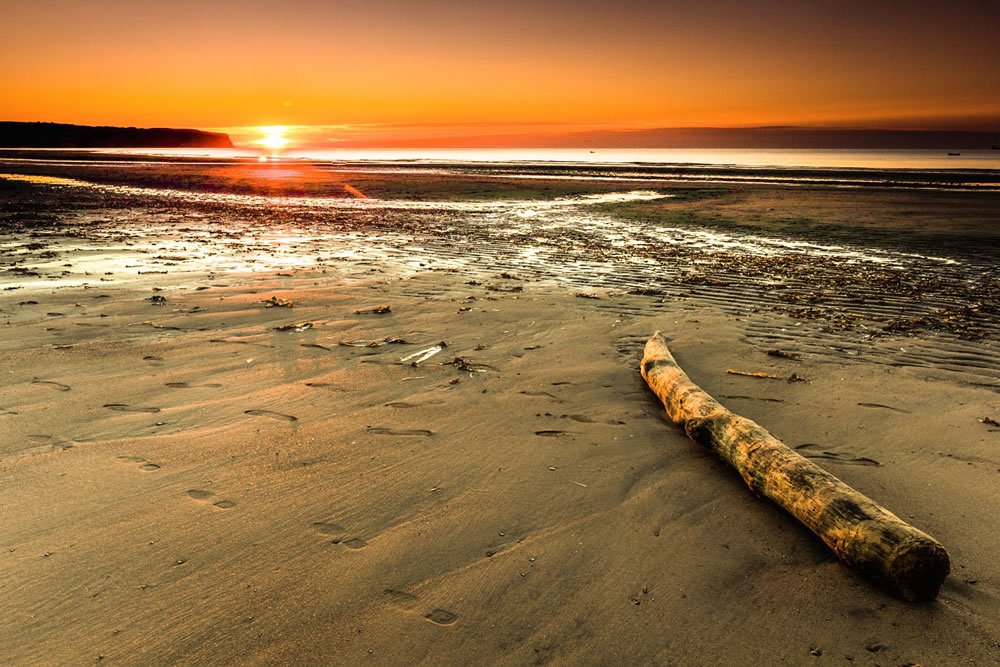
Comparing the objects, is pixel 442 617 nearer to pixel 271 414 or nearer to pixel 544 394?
pixel 271 414

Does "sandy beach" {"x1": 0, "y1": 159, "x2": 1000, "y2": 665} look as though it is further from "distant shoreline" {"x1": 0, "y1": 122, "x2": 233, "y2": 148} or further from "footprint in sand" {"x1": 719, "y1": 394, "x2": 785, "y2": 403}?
"distant shoreline" {"x1": 0, "y1": 122, "x2": 233, "y2": 148}

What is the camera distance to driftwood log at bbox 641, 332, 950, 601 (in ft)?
8.17

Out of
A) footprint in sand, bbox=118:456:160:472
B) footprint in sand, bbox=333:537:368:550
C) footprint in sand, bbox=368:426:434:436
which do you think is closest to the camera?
footprint in sand, bbox=333:537:368:550

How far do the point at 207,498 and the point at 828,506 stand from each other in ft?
11.4

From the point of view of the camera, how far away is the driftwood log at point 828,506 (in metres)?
2.49

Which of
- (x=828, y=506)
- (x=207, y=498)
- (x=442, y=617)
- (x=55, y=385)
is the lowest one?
(x=442, y=617)

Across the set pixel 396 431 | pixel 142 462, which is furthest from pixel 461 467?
pixel 142 462

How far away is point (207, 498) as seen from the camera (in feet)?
10.3

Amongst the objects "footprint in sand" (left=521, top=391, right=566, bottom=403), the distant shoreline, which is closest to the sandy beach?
"footprint in sand" (left=521, top=391, right=566, bottom=403)

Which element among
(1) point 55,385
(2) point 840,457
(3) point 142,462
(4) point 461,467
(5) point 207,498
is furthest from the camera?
(1) point 55,385

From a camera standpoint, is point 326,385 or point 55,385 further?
point 326,385

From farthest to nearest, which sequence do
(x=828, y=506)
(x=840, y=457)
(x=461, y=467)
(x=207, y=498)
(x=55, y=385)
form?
(x=55, y=385) < (x=840, y=457) < (x=461, y=467) < (x=207, y=498) < (x=828, y=506)

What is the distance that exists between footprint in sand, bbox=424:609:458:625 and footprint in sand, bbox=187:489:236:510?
4.74 feet

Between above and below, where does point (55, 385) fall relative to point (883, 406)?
above
